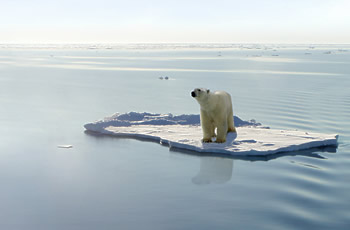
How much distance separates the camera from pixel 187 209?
20.4ft

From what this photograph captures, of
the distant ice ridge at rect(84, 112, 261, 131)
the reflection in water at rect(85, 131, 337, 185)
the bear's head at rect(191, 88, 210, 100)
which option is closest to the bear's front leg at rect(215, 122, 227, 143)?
the reflection in water at rect(85, 131, 337, 185)

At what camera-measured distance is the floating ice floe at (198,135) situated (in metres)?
9.41

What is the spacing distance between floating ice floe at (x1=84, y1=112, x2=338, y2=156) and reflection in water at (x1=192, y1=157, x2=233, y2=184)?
1.49ft

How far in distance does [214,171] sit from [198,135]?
254 cm

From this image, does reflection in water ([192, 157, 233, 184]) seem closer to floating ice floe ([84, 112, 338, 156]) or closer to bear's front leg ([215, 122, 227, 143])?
floating ice floe ([84, 112, 338, 156])

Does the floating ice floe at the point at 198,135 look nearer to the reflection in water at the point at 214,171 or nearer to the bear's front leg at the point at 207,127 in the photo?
the bear's front leg at the point at 207,127

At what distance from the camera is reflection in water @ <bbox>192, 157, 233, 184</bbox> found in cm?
768

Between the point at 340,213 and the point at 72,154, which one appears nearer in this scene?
the point at 340,213

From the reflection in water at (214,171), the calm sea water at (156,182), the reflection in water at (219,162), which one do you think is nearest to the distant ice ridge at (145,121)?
the calm sea water at (156,182)

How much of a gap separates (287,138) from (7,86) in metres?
18.9

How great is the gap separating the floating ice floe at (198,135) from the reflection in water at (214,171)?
453mm

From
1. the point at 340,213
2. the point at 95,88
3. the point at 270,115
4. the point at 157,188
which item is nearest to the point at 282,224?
the point at 340,213

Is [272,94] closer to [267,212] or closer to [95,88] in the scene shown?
[95,88]

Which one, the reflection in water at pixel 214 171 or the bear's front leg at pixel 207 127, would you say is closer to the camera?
the reflection in water at pixel 214 171
